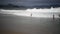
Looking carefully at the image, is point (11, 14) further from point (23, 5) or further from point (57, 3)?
point (57, 3)

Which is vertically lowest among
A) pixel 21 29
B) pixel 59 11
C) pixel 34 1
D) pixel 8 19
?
pixel 21 29

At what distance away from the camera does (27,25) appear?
3.52 ft

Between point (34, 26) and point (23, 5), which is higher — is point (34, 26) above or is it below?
below

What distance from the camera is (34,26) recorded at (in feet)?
3.48

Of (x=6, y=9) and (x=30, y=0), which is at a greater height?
(x=30, y=0)

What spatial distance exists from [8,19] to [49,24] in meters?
0.55

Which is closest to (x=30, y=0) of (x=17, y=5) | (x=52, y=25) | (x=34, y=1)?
(x=34, y=1)

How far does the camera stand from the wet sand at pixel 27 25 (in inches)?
40.7

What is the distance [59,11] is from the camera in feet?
3.29

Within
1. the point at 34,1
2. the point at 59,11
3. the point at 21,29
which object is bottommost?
the point at 21,29

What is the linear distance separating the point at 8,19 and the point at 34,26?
0.37m

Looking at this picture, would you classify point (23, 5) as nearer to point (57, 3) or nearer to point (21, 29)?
point (21, 29)

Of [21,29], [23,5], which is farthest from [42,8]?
[21,29]

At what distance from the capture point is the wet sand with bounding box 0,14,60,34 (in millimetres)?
1034
